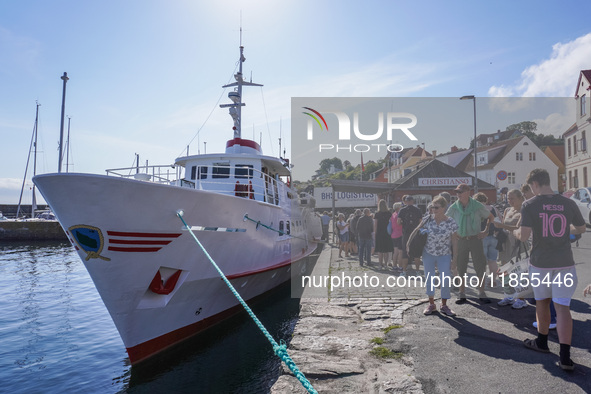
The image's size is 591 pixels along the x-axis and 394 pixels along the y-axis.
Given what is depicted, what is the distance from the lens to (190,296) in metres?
7.11

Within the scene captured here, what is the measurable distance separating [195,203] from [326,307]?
113 inches

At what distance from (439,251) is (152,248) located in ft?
14.3

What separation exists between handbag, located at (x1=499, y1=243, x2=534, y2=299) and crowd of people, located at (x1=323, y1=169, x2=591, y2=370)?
207 mm

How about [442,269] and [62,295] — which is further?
[62,295]

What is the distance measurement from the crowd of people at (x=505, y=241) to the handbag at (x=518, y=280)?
0.68ft

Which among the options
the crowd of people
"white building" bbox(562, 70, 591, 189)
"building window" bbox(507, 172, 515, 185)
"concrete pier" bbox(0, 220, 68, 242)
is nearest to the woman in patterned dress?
the crowd of people

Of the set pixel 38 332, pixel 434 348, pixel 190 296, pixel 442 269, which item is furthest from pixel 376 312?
pixel 38 332

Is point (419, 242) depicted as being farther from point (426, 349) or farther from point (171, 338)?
point (171, 338)

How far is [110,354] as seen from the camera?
746cm

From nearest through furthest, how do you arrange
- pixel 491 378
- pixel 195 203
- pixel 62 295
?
pixel 491 378, pixel 195 203, pixel 62 295

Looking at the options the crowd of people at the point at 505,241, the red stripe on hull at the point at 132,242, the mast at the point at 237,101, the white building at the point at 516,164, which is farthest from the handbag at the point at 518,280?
the white building at the point at 516,164

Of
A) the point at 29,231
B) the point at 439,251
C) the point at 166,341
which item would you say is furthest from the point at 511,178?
the point at 29,231

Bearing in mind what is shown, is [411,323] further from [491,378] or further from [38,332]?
[38,332]

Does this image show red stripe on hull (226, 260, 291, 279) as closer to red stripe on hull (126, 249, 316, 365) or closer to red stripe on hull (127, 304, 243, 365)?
red stripe on hull (126, 249, 316, 365)
